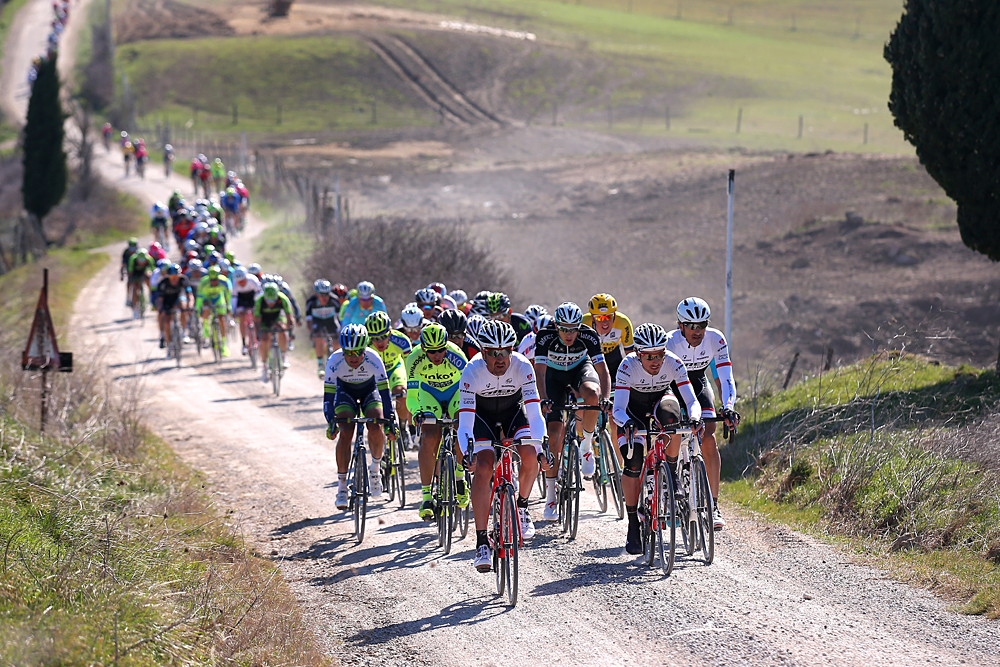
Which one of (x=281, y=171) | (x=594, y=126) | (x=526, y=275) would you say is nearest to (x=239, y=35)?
(x=594, y=126)

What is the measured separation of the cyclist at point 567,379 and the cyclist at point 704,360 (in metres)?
1.06

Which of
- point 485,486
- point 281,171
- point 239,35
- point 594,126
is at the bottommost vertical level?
point 485,486

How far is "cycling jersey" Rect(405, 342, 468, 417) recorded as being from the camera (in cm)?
1096

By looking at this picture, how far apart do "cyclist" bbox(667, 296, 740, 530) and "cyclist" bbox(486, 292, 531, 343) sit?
2499 millimetres

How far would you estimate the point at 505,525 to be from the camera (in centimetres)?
887

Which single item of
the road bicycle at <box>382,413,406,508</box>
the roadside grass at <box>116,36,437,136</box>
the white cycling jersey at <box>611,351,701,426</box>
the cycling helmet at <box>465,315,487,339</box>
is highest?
the roadside grass at <box>116,36,437,136</box>

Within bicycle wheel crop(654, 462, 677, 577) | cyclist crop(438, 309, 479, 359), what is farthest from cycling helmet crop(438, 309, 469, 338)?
bicycle wheel crop(654, 462, 677, 577)

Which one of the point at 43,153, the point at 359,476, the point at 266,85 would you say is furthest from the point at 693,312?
the point at 266,85

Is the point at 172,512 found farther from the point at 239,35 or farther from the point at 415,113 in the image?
the point at 239,35

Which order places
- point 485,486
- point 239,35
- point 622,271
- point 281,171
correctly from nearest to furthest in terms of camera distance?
point 485,486 → point 622,271 → point 281,171 → point 239,35

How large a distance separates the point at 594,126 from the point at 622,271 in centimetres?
4388

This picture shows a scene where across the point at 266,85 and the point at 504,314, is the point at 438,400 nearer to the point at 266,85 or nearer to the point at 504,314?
the point at 504,314

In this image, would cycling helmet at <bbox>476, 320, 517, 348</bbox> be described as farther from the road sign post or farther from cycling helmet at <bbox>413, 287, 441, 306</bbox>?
the road sign post

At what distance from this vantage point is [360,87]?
3324 inches
